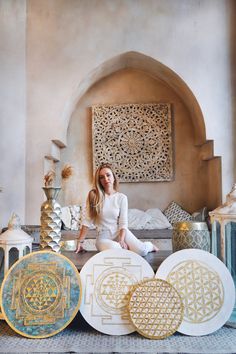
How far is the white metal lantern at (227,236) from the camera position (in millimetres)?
2209

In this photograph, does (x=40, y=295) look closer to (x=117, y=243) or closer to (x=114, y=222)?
(x=117, y=243)

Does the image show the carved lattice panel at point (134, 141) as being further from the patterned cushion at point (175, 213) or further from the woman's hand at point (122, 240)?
the woman's hand at point (122, 240)

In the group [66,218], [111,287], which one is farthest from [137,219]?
[111,287]

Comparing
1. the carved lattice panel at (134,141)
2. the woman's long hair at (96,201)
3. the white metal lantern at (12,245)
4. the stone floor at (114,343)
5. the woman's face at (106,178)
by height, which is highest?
the carved lattice panel at (134,141)

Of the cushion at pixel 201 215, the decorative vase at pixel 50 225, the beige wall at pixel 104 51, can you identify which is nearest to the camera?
the decorative vase at pixel 50 225

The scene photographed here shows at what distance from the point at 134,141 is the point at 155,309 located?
13.2 ft

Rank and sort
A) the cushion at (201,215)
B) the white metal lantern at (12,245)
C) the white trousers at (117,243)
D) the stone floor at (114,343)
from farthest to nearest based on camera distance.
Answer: the cushion at (201,215)
the white trousers at (117,243)
the white metal lantern at (12,245)
the stone floor at (114,343)

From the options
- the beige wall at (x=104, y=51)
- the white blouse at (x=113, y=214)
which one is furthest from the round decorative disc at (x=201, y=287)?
A: the beige wall at (x=104, y=51)

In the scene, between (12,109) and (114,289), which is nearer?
(114,289)

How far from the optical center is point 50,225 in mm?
2363

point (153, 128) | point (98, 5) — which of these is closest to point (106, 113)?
point (153, 128)

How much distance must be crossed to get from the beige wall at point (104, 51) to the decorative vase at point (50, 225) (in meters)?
2.59

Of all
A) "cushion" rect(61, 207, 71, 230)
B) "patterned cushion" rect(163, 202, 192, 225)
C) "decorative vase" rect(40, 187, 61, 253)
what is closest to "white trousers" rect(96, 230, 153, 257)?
"decorative vase" rect(40, 187, 61, 253)

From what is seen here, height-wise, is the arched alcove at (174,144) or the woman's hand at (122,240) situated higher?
the arched alcove at (174,144)
